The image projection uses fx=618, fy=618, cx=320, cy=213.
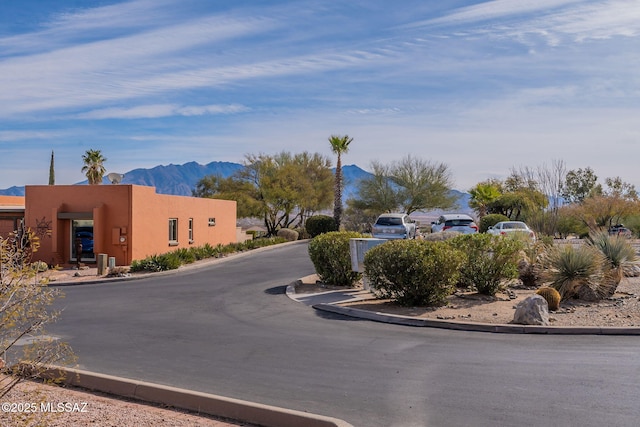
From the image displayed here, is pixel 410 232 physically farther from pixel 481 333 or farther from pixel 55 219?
pixel 481 333

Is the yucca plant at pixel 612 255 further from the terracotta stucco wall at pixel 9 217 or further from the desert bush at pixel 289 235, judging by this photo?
the desert bush at pixel 289 235

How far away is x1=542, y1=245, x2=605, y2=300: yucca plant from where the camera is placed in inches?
562

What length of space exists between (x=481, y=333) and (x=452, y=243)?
14.6ft

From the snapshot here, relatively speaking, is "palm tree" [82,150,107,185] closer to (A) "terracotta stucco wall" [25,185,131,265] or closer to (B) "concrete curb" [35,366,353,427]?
(A) "terracotta stucco wall" [25,185,131,265]

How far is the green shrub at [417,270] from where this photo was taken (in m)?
13.2

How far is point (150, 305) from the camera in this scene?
49.7ft

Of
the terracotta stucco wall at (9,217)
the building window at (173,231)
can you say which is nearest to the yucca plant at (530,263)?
the building window at (173,231)

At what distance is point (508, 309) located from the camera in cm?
1317

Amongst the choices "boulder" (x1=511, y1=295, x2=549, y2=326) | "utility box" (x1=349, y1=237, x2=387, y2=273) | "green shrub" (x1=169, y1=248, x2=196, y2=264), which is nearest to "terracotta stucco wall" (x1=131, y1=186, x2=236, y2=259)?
"green shrub" (x1=169, y1=248, x2=196, y2=264)

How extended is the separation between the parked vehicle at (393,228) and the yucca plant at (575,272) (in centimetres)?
1730

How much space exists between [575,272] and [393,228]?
18.2 metres

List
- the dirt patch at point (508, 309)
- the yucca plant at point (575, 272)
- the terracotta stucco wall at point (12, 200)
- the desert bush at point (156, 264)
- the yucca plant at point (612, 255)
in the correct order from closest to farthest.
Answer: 1. the dirt patch at point (508, 309)
2. the yucca plant at point (575, 272)
3. the yucca plant at point (612, 255)
4. the desert bush at point (156, 264)
5. the terracotta stucco wall at point (12, 200)

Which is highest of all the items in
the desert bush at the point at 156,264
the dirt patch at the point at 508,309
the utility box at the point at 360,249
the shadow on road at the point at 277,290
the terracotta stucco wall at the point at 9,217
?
the terracotta stucco wall at the point at 9,217

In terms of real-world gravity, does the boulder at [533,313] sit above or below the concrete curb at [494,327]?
above
